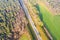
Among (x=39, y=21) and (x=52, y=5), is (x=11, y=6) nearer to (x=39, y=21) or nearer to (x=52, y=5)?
(x=39, y=21)

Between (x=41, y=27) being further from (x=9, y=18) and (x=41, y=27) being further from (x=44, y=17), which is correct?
(x=9, y=18)

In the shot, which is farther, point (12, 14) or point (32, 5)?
point (32, 5)

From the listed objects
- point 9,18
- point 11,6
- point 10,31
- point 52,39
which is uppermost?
point 11,6

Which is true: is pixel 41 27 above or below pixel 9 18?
below

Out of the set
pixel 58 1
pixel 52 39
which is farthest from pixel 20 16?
pixel 58 1

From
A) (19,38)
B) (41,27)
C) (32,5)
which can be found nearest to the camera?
(19,38)

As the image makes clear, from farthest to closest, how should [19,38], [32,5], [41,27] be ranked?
[32,5], [41,27], [19,38]
